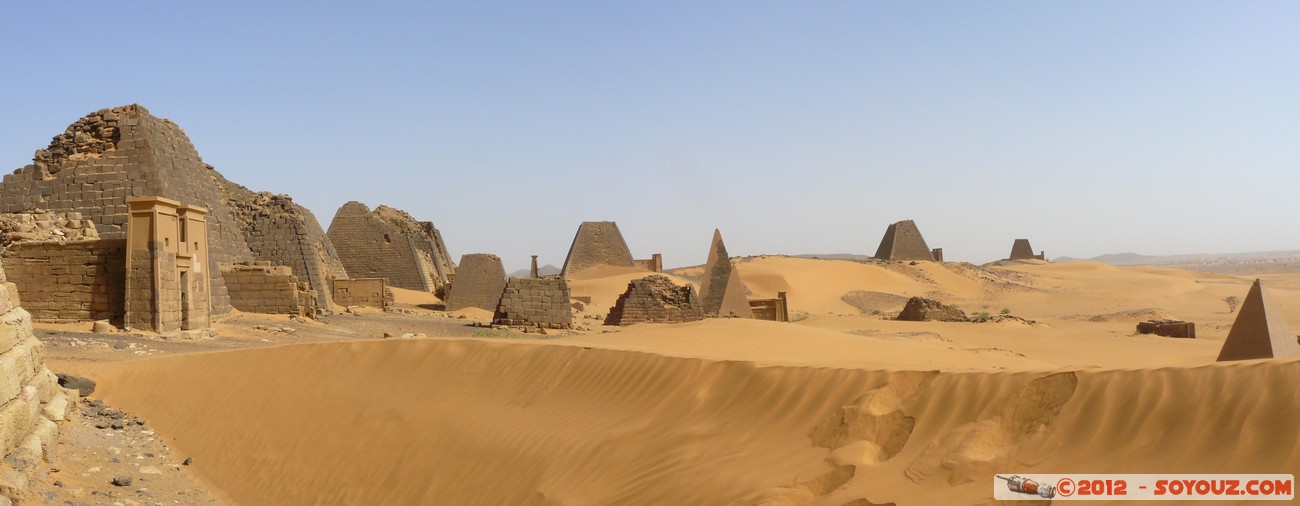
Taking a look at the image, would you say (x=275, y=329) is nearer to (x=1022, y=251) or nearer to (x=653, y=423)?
(x=653, y=423)

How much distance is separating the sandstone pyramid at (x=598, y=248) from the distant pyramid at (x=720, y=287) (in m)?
24.5

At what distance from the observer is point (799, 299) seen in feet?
123

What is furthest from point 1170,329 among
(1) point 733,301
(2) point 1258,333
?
(2) point 1258,333

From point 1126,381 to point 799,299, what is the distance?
33.2 meters

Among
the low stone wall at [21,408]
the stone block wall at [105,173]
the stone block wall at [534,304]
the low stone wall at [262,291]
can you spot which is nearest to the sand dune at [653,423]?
the low stone wall at [21,408]

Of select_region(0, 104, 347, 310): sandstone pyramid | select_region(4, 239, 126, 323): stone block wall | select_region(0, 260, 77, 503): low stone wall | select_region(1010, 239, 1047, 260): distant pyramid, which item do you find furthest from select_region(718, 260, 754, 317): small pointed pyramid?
select_region(1010, 239, 1047, 260): distant pyramid

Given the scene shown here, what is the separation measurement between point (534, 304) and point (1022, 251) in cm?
5734

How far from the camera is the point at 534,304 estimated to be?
19.9 meters

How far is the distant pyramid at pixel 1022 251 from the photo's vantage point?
67.2 m

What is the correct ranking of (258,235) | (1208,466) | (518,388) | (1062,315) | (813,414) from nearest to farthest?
(1208,466)
(813,414)
(518,388)
(258,235)
(1062,315)

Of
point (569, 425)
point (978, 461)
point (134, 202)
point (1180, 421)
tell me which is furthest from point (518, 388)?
point (134, 202)

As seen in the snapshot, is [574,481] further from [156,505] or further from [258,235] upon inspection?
[258,235]

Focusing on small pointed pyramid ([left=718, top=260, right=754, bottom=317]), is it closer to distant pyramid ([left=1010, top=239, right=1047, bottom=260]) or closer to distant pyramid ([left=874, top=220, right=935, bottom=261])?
distant pyramid ([left=874, top=220, right=935, bottom=261])

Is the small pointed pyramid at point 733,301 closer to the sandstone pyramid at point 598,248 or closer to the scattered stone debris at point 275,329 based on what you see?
the scattered stone debris at point 275,329
